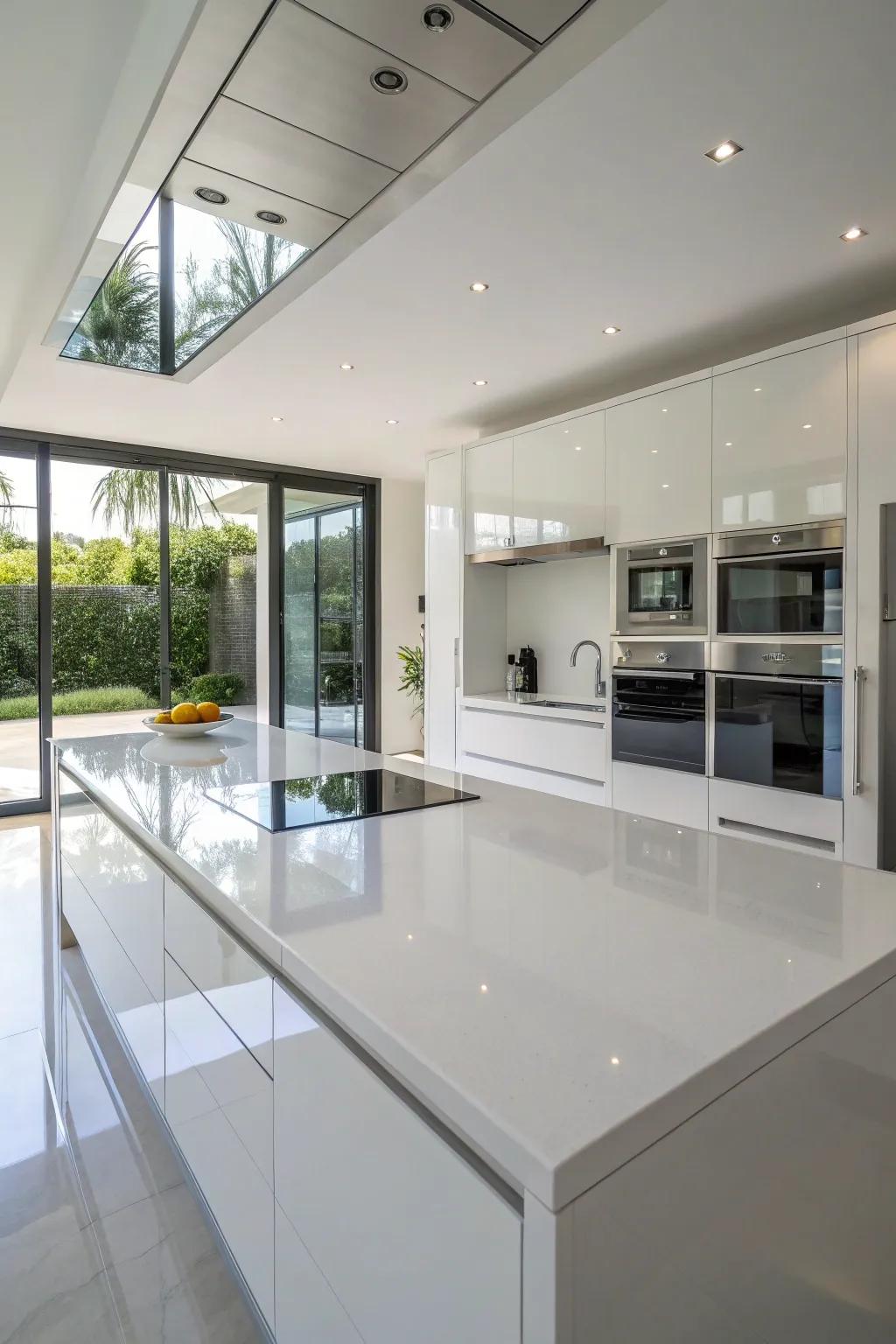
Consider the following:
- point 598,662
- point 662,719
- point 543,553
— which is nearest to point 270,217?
point 662,719

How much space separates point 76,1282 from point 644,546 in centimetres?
332

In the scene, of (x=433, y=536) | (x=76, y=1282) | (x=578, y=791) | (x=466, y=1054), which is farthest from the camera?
(x=433, y=536)

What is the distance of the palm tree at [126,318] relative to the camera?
186 cm

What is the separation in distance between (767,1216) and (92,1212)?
161cm

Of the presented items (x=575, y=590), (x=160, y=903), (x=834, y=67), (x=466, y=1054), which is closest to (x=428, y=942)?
(x=466, y=1054)

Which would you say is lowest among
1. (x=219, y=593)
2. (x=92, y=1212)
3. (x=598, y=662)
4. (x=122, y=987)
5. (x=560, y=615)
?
(x=92, y=1212)

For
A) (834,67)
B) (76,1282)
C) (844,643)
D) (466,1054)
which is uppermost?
(834,67)

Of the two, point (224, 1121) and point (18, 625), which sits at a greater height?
point (18, 625)

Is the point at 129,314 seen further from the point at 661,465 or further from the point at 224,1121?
the point at 661,465

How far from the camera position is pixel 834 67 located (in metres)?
1.85

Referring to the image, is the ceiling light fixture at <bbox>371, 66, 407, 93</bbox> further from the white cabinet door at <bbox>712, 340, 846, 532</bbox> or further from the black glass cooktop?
the white cabinet door at <bbox>712, 340, 846, 532</bbox>

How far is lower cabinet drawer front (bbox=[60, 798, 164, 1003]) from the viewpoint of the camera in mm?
1660

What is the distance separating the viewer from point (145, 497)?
5.73m

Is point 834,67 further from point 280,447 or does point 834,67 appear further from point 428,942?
point 280,447
